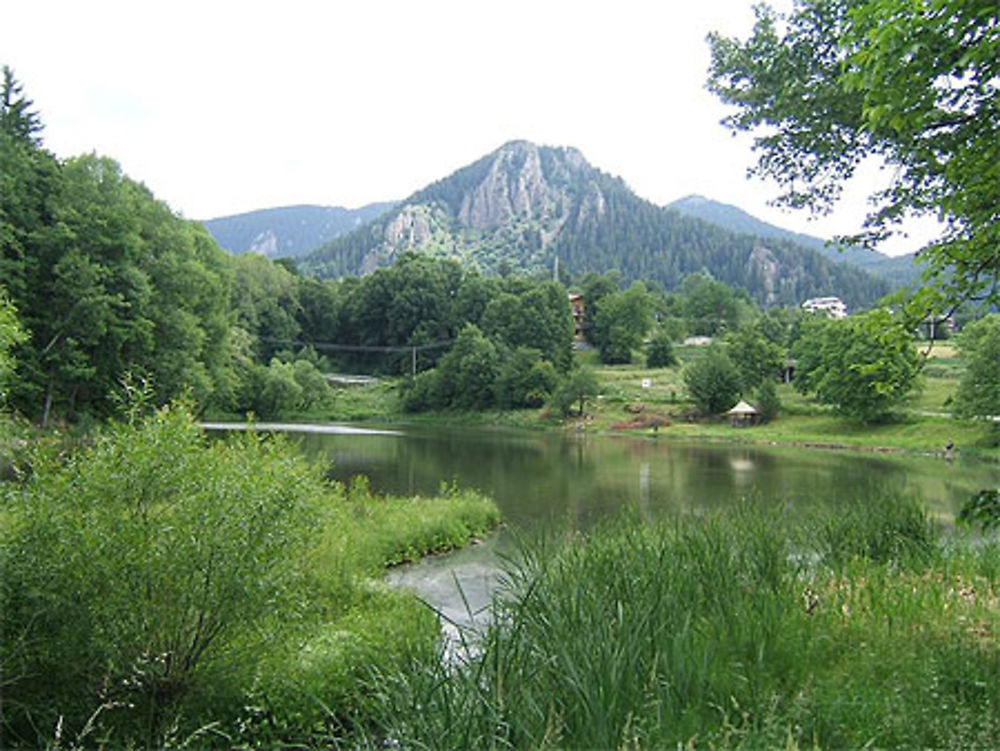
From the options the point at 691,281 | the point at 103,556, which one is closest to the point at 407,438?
the point at 103,556

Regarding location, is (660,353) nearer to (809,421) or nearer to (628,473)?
(809,421)

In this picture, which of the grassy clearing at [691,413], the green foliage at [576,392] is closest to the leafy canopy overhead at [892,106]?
the grassy clearing at [691,413]

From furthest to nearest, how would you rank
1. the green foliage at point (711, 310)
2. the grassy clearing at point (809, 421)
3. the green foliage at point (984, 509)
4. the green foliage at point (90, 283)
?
the green foliage at point (711, 310), the grassy clearing at point (809, 421), the green foliage at point (90, 283), the green foliage at point (984, 509)

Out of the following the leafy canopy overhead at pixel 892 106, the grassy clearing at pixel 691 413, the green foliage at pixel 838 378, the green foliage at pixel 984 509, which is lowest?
the grassy clearing at pixel 691 413

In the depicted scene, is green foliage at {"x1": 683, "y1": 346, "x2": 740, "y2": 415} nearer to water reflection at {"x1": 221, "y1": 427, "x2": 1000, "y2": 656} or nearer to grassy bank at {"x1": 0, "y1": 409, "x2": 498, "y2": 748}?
water reflection at {"x1": 221, "y1": 427, "x2": 1000, "y2": 656}

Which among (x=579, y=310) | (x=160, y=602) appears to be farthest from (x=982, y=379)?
(x=579, y=310)

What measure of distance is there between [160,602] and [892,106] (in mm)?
7005

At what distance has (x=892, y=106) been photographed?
15.1ft

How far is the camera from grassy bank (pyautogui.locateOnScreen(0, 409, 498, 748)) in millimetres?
6355

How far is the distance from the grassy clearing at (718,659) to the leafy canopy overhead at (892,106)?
276 centimetres

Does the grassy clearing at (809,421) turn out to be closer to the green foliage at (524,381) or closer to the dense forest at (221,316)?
the green foliage at (524,381)

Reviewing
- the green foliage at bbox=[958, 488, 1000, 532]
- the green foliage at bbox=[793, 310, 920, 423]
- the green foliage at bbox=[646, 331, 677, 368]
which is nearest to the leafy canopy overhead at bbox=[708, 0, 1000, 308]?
the green foliage at bbox=[958, 488, 1000, 532]

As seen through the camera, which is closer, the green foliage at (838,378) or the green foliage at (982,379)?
the green foliage at (982,379)

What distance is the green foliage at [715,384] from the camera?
61.8 meters
